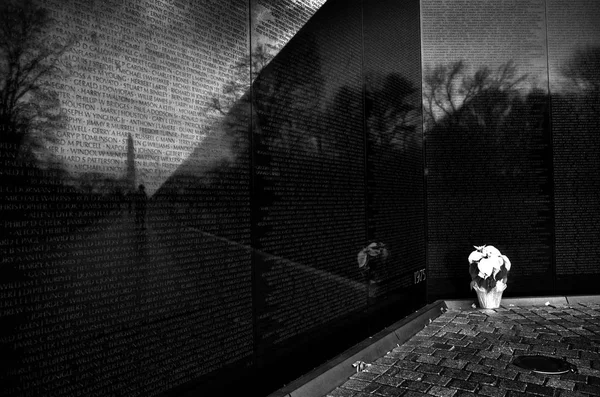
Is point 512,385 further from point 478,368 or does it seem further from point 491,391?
point 478,368

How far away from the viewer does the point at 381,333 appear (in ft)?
20.2

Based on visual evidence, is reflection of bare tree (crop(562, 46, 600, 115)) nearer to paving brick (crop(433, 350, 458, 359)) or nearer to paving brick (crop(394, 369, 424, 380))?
paving brick (crop(433, 350, 458, 359))

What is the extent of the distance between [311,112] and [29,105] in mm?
2927

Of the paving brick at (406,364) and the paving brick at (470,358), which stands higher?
the paving brick at (470,358)

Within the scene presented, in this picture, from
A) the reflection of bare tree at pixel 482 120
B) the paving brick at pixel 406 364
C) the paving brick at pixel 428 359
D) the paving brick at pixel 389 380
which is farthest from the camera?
the reflection of bare tree at pixel 482 120

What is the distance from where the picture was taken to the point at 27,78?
2.57 m

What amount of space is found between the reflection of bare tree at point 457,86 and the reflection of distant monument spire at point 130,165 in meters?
6.36

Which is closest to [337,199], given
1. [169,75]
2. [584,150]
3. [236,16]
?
[236,16]

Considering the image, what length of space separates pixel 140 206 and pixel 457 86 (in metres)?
6.86

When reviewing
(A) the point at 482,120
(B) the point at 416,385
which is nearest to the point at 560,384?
(B) the point at 416,385

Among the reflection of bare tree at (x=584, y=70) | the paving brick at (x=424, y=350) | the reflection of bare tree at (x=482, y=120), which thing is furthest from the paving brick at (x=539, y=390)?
the reflection of bare tree at (x=584, y=70)

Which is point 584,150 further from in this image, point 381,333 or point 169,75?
point 169,75

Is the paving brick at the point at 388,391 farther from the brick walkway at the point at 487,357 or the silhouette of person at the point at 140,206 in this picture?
the silhouette of person at the point at 140,206

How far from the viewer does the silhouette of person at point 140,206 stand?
3.14 metres
